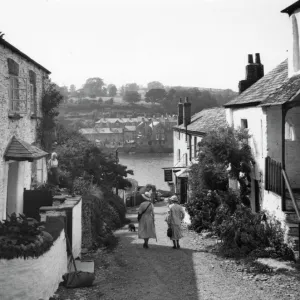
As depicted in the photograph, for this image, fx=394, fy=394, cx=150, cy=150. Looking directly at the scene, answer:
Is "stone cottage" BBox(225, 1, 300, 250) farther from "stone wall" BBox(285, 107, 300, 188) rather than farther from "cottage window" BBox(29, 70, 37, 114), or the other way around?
"cottage window" BBox(29, 70, 37, 114)

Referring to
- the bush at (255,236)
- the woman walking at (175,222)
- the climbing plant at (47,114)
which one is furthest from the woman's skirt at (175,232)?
the climbing plant at (47,114)

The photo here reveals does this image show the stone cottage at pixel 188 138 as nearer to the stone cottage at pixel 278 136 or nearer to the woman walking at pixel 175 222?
the stone cottage at pixel 278 136

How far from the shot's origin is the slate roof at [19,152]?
401 inches

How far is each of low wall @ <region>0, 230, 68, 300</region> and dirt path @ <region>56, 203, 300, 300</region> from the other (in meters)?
0.65

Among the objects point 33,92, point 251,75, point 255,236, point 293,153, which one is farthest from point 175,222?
point 251,75

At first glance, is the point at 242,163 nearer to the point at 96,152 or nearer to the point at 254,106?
the point at 254,106

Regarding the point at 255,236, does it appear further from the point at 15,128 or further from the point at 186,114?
the point at 186,114

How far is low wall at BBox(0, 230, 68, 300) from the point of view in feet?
20.7

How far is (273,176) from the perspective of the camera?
35.9ft

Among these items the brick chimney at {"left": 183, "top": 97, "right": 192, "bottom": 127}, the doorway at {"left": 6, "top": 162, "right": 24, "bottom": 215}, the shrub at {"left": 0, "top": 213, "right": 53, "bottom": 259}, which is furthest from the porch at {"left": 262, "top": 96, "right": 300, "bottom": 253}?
the brick chimney at {"left": 183, "top": 97, "right": 192, "bottom": 127}

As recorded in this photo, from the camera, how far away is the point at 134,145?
389ft

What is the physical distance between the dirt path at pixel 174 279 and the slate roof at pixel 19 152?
3.20 metres

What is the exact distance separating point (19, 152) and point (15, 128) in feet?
3.62

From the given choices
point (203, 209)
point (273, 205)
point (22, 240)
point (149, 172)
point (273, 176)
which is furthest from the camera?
point (149, 172)
